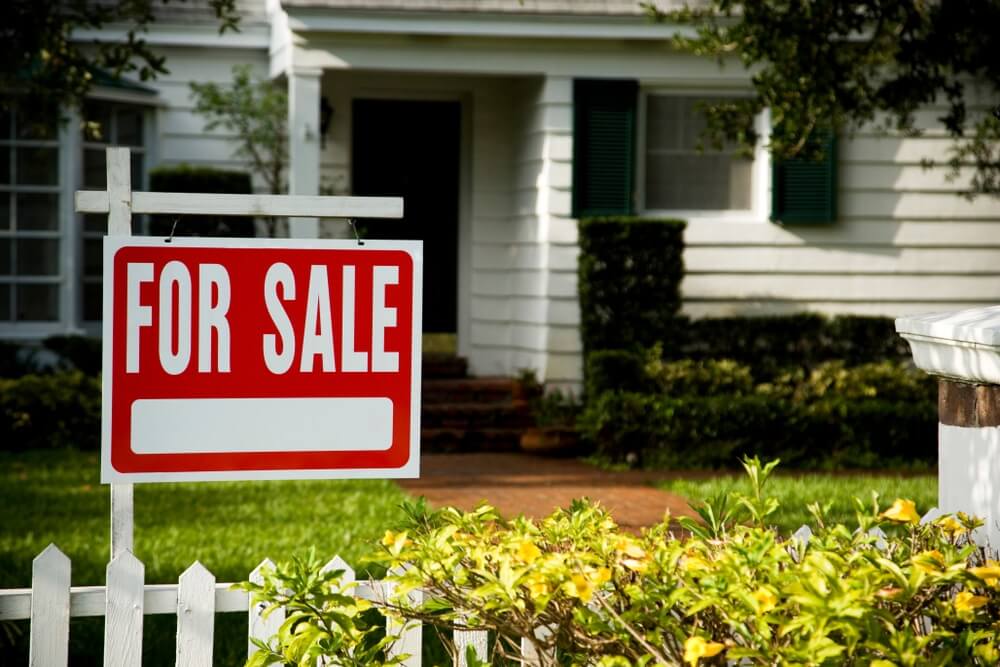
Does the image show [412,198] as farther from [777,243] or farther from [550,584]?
[550,584]

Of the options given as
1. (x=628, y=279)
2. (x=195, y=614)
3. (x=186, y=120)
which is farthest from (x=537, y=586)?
(x=186, y=120)

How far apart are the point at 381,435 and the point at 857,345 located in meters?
9.99

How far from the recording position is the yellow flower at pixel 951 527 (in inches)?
132

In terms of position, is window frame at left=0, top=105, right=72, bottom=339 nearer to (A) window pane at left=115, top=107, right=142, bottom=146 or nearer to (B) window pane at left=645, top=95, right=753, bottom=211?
(A) window pane at left=115, top=107, right=142, bottom=146

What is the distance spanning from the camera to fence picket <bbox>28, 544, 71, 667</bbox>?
3.60 meters

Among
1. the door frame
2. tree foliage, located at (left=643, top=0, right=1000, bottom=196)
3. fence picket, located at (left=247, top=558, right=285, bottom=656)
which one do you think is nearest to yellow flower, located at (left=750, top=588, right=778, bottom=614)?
fence picket, located at (left=247, top=558, right=285, bottom=656)

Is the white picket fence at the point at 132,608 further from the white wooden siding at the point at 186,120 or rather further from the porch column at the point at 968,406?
the white wooden siding at the point at 186,120

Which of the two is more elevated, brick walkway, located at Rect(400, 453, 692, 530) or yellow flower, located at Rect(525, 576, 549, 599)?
yellow flower, located at Rect(525, 576, 549, 599)

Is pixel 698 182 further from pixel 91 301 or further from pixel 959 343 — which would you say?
pixel 959 343


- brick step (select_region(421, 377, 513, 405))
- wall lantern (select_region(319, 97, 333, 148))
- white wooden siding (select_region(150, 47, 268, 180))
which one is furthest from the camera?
white wooden siding (select_region(150, 47, 268, 180))

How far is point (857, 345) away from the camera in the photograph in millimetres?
12969

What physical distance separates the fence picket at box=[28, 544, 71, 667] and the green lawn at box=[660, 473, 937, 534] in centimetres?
560

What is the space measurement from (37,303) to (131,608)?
1097 cm

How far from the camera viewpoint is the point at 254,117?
13.2 meters
